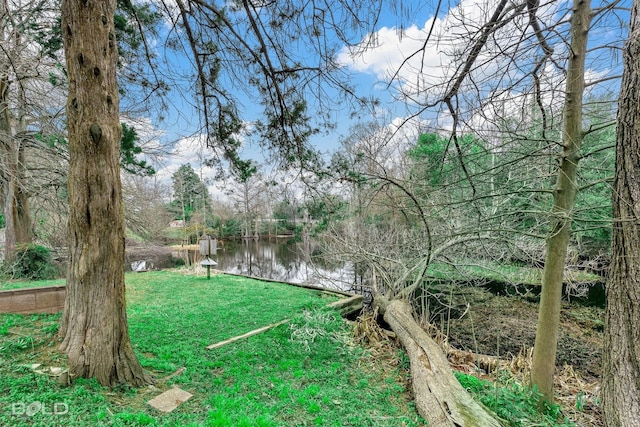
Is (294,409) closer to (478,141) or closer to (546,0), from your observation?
(478,141)

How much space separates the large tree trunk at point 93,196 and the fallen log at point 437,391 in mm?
2401

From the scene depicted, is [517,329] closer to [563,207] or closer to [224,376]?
[563,207]

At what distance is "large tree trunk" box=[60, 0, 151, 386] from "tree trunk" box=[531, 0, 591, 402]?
3.35 m

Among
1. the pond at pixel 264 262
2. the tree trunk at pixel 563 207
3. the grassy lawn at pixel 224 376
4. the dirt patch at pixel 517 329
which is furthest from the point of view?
the pond at pixel 264 262

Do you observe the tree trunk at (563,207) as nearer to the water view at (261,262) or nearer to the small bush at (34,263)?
the water view at (261,262)

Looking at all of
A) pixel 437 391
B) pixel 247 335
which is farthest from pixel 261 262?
pixel 437 391

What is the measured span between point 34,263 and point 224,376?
6608 millimetres

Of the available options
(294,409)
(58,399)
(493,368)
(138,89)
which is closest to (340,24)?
(138,89)

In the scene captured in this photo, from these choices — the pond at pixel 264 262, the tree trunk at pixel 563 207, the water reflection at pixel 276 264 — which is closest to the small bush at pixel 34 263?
the pond at pixel 264 262

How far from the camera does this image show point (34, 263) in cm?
657

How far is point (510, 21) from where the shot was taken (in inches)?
85.4

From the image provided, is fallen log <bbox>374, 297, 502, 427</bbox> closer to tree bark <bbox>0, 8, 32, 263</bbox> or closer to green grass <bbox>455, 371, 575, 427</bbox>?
green grass <bbox>455, 371, 575, 427</bbox>

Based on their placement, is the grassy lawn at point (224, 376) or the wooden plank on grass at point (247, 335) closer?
the grassy lawn at point (224, 376)

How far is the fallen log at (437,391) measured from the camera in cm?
220
